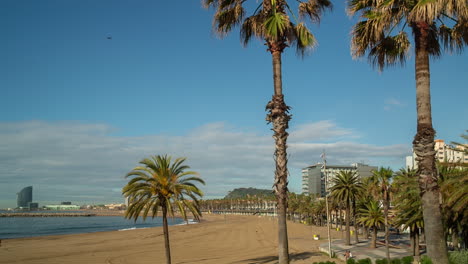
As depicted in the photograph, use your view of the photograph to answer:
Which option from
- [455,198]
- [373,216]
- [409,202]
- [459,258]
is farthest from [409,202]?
[373,216]

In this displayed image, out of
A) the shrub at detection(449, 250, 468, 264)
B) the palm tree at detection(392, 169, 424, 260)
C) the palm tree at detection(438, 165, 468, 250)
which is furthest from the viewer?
the palm tree at detection(392, 169, 424, 260)

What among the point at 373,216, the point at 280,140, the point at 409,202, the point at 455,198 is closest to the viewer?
the point at 280,140

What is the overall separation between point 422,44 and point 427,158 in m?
3.60

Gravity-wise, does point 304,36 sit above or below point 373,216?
above

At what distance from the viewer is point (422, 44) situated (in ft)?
40.6

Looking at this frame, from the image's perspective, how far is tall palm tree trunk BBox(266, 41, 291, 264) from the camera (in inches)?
606

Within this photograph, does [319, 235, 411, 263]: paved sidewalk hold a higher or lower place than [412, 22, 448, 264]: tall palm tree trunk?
lower

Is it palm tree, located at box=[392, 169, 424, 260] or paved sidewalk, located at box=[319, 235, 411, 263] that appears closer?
palm tree, located at box=[392, 169, 424, 260]

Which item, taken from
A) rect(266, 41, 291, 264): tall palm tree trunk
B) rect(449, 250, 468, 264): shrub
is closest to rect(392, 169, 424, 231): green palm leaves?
rect(449, 250, 468, 264): shrub

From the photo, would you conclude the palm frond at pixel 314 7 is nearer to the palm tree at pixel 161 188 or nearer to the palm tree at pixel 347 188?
the palm tree at pixel 161 188

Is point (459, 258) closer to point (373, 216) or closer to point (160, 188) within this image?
point (160, 188)

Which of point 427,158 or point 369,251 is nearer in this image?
point 427,158

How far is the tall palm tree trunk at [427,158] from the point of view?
11336mm

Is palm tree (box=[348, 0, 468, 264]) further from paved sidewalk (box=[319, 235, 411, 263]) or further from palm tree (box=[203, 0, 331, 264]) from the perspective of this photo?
paved sidewalk (box=[319, 235, 411, 263])
